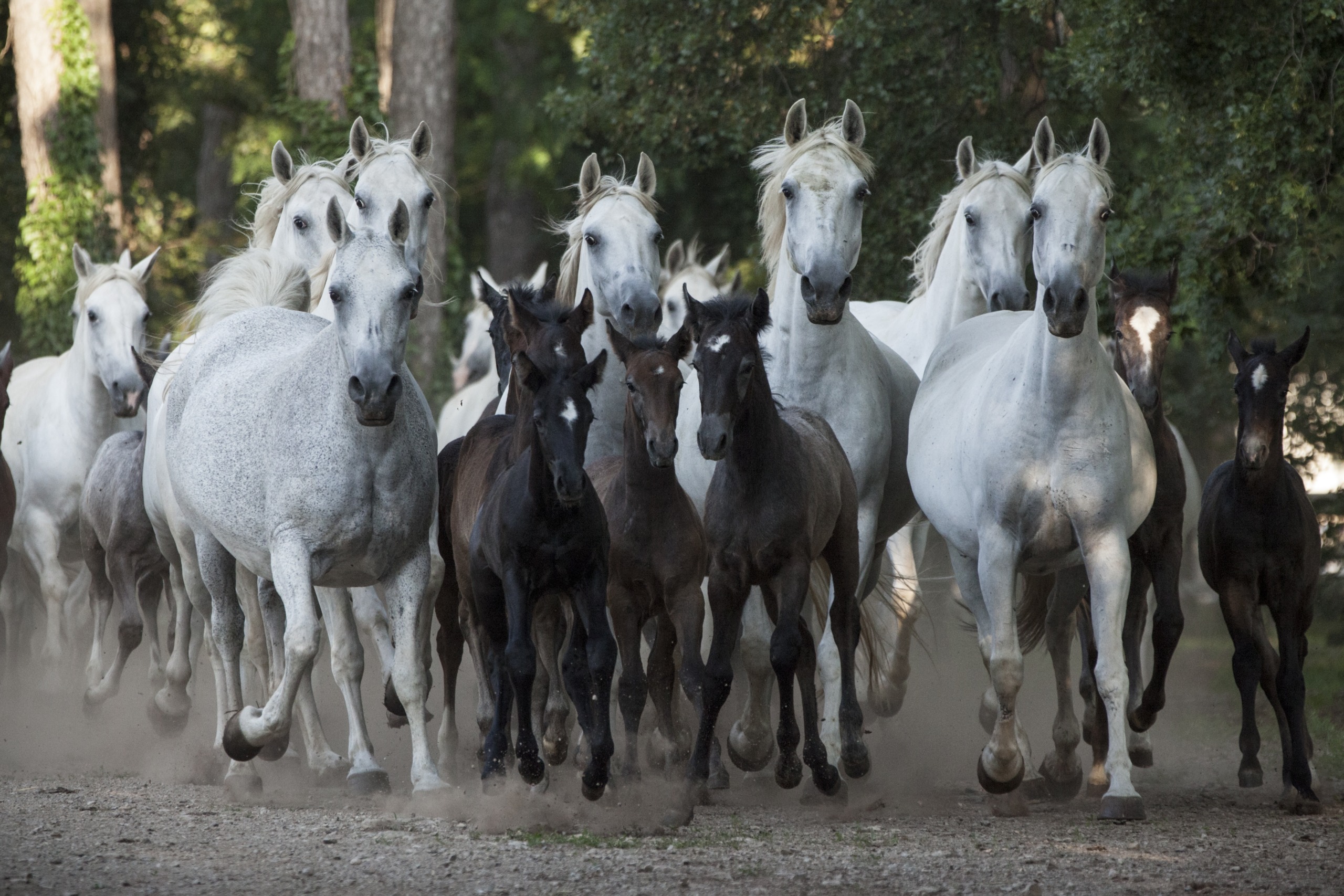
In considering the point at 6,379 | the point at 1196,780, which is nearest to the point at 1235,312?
the point at 1196,780

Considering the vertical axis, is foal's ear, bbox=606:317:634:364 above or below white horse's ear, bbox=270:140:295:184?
below

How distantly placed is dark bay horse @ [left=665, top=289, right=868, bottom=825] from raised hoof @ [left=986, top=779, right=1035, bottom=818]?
75cm

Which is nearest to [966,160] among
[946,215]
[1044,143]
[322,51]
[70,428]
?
[946,215]

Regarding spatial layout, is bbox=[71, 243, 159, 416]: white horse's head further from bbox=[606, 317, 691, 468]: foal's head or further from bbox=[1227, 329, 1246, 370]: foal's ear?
bbox=[1227, 329, 1246, 370]: foal's ear

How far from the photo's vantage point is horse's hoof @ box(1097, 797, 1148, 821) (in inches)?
267

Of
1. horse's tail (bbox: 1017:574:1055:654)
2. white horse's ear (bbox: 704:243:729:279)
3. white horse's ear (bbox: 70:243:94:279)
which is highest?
white horse's ear (bbox: 704:243:729:279)

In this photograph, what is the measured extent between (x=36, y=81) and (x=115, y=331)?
24.1 ft

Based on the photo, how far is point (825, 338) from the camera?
8352 mm

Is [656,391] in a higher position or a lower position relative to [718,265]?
lower

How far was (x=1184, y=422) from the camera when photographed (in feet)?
52.7

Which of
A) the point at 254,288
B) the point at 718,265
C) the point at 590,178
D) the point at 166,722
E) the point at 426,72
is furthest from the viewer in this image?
the point at 426,72

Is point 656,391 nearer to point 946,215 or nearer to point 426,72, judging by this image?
point 946,215

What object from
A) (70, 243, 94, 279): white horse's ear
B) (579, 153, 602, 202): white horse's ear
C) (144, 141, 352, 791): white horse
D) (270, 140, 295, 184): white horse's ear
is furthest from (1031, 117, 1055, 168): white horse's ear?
(70, 243, 94, 279): white horse's ear

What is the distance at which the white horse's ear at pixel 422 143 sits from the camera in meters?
9.30
